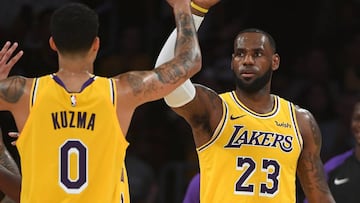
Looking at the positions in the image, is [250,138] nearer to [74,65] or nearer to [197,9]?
[197,9]

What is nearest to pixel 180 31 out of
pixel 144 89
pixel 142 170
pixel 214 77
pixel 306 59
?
pixel 144 89

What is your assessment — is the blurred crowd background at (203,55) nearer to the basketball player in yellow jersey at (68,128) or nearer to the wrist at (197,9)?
the wrist at (197,9)

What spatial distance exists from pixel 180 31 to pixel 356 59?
5300 millimetres

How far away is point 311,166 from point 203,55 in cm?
380

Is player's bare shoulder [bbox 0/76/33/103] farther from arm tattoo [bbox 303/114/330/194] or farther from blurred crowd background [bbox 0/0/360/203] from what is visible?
blurred crowd background [bbox 0/0/360/203]

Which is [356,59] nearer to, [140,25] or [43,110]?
[140,25]

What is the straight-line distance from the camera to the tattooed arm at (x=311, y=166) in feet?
19.2

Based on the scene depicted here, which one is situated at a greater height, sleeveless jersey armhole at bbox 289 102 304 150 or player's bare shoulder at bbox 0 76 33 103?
player's bare shoulder at bbox 0 76 33 103

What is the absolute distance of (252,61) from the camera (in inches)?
226

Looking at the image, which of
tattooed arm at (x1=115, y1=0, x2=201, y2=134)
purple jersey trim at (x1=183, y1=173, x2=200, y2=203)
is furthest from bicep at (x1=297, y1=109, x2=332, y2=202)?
tattooed arm at (x1=115, y1=0, x2=201, y2=134)

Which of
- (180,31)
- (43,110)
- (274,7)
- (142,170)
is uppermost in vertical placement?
(274,7)

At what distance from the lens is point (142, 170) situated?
27.8ft

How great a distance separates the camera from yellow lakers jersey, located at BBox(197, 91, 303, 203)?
5.53 meters

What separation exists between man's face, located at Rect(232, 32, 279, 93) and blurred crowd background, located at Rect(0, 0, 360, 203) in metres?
2.84
